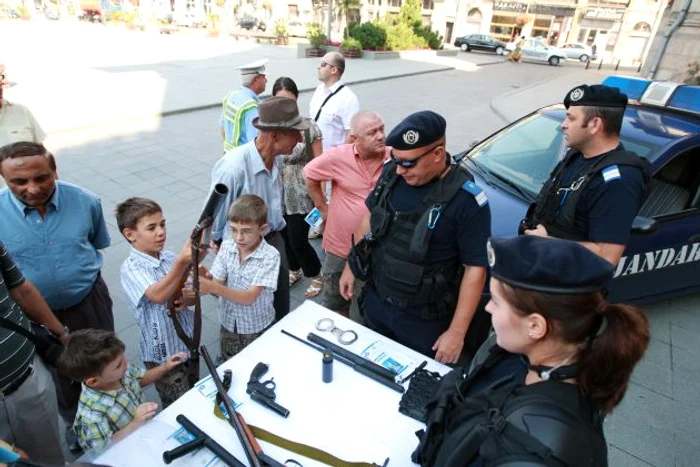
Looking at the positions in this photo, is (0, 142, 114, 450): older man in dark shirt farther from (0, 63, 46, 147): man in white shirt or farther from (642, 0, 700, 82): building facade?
(642, 0, 700, 82): building facade

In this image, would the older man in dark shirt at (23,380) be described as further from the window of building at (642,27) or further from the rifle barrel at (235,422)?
the window of building at (642,27)

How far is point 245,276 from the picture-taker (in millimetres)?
2408

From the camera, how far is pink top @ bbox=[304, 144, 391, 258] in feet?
9.41

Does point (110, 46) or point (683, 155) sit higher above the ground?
point (683, 155)

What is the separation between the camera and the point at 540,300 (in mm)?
1177

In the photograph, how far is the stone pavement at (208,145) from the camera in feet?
9.56

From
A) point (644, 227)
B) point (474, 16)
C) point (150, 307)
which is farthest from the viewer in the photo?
point (474, 16)

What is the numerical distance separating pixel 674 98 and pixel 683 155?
598mm

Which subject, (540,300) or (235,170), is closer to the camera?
(540,300)

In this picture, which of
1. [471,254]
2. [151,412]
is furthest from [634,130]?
[151,412]

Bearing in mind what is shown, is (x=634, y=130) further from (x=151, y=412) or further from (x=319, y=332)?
(x=151, y=412)

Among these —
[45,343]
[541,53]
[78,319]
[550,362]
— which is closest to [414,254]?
[550,362]

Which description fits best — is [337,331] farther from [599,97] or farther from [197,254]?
[599,97]

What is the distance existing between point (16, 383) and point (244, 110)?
2931mm
